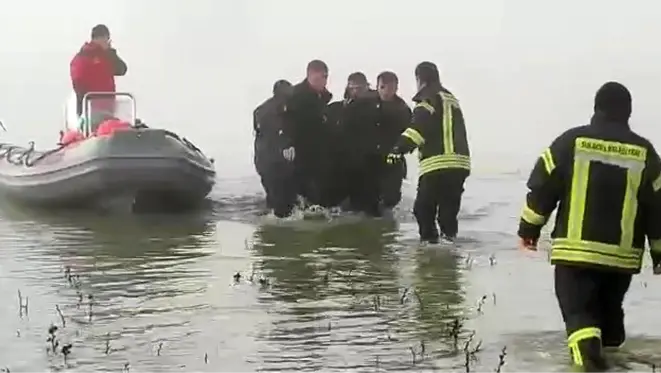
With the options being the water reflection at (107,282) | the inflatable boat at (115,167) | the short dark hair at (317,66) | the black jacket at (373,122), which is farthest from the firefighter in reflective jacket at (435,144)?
the inflatable boat at (115,167)

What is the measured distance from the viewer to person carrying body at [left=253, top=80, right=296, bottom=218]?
1348cm

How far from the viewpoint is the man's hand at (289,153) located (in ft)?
44.2

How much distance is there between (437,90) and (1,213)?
22.6 feet

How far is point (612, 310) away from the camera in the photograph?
5.96m

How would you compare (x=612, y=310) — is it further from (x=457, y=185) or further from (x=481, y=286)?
(x=457, y=185)

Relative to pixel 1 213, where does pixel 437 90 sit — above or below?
above

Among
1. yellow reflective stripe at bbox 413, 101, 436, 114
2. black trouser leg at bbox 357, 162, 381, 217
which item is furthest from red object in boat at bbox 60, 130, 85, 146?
yellow reflective stripe at bbox 413, 101, 436, 114

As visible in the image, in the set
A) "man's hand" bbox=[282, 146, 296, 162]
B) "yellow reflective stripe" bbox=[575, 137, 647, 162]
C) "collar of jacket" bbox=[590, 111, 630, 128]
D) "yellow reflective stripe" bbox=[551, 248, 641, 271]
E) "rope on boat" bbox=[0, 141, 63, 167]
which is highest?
"collar of jacket" bbox=[590, 111, 630, 128]

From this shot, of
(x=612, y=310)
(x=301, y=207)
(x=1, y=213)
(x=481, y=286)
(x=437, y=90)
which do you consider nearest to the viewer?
(x=612, y=310)

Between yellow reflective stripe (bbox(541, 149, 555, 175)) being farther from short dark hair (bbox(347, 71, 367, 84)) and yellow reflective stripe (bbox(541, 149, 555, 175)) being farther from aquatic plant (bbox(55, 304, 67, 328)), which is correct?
short dark hair (bbox(347, 71, 367, 84))

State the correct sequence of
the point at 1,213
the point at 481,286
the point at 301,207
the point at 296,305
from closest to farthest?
1. the point at 296,305
2. the point at 481,286
3. the point at 301,207
4. the point at 1,213

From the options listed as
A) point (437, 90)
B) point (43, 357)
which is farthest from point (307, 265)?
point (43, 357)

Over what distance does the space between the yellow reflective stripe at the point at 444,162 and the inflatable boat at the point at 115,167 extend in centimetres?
415

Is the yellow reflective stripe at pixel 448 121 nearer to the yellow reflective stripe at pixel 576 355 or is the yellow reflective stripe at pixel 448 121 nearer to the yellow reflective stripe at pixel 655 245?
the yellow reflective stripe at pixel 655 245
